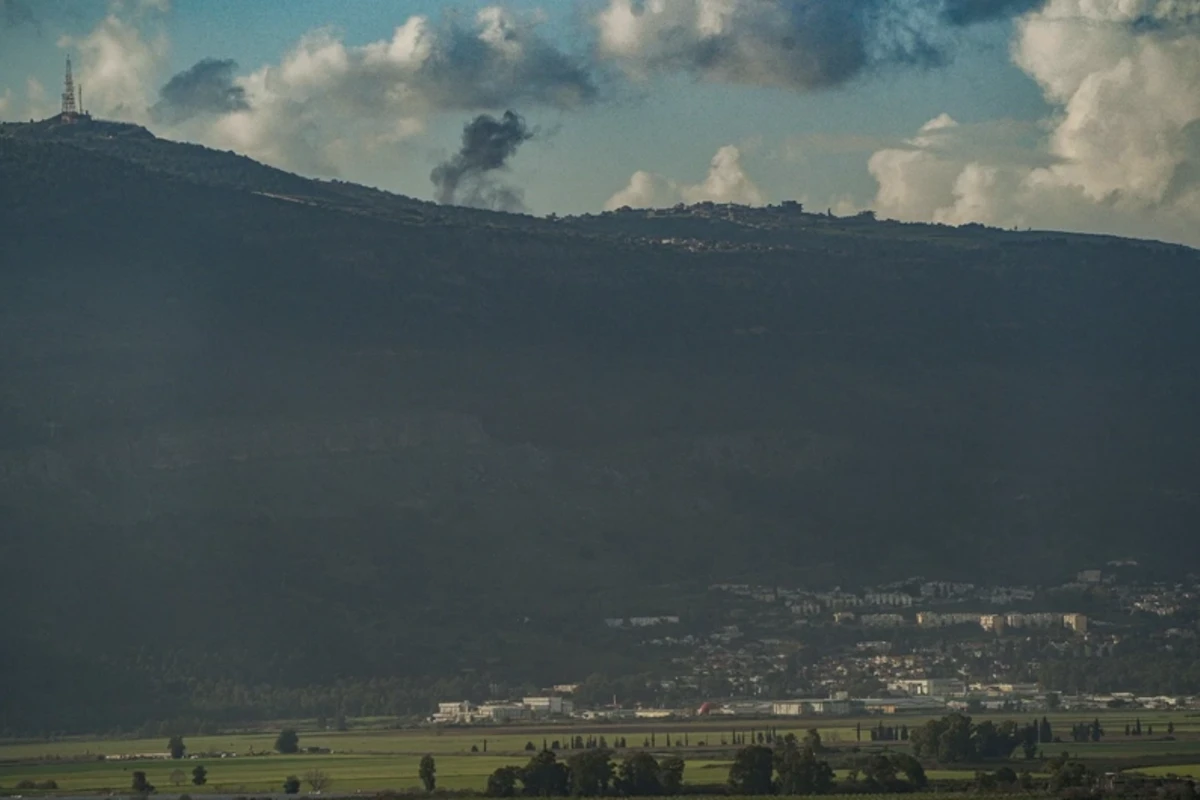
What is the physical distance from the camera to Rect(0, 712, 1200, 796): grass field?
119 metres

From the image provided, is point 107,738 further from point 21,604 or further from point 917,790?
point 917,790

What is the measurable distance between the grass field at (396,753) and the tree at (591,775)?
464cm

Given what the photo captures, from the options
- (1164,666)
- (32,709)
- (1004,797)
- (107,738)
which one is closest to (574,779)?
(1004,797)

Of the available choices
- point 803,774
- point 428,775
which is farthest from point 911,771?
point 428,775

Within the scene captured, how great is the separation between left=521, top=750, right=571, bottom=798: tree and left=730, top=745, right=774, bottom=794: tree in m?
6.56

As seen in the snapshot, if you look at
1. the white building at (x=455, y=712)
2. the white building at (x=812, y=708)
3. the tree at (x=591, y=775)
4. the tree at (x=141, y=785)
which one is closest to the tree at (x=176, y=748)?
the tree at (x=141, y=785)

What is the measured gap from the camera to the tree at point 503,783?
110 m

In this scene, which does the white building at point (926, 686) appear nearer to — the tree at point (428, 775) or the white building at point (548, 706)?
the white building at point (548, 706)

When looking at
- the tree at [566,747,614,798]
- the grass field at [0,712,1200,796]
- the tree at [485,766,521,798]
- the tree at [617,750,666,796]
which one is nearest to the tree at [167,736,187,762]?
the grass field at [0,712,1200,796]

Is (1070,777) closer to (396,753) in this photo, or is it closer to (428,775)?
(428,775)

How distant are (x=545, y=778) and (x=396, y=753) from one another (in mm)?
26077

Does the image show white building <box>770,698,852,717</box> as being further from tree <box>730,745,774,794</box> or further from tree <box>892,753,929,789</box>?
tree <box>730,745,774,794</box>

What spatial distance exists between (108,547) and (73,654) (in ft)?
70.6

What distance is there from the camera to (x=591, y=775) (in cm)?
11012
